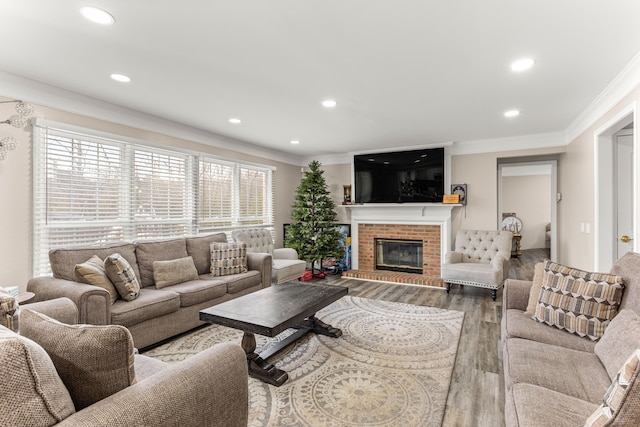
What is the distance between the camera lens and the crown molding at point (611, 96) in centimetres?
245

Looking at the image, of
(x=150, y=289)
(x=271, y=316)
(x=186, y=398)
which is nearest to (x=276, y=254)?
(x=150, y=289)

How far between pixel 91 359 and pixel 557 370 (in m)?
1.97

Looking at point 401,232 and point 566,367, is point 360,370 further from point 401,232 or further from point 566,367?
point 401,232

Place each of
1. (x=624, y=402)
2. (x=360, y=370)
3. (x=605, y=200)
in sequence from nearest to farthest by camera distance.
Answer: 1. (x=624, y=402)
2. (x=360, y=370)
3. (x=605, y=200)

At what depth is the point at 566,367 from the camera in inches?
60.9

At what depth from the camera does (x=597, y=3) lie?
1.71 metres

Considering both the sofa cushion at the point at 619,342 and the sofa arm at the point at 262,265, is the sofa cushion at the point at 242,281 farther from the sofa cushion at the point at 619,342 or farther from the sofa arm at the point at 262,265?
the sofa cushion at the point at 619,342

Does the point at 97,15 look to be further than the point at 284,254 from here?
No

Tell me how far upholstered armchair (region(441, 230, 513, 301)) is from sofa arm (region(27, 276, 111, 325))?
4084 mm

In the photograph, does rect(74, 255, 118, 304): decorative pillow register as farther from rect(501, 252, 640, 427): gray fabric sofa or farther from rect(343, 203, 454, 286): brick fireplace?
rect(343, 203, 454, 286): brick fireplace

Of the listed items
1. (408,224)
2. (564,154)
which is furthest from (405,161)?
(564,154)

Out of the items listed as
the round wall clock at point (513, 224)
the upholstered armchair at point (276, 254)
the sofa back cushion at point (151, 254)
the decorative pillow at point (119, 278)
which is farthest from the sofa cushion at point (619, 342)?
the round wall clock at point (513, 224)

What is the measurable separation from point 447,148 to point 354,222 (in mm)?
2136

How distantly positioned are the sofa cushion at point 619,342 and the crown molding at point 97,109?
4482mm
